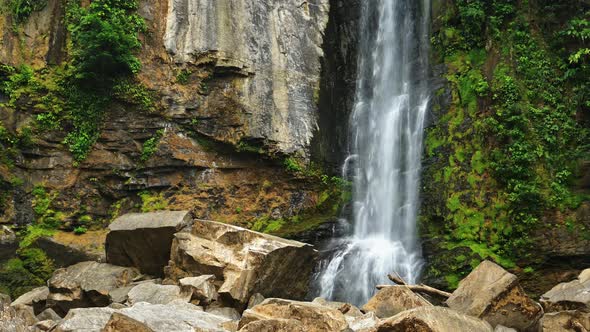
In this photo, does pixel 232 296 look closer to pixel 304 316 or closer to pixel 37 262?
pixel 304 316

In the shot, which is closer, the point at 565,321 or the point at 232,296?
the point at 565,321

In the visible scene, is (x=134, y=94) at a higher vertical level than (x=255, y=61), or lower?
lower

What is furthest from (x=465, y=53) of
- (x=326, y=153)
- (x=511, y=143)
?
(x=326, y=153)

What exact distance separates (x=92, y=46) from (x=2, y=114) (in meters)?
3.07

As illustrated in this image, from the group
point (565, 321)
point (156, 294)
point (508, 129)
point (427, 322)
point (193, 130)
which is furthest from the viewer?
point (193, 130)

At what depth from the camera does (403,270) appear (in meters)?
13.4

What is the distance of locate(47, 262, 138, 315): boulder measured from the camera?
36.7ft

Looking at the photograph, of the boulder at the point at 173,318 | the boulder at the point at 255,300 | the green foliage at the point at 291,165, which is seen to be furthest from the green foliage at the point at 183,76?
the boulder at the point at 173,318

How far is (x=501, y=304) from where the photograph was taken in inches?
291

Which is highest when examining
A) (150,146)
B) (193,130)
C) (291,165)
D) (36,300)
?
(193,130)

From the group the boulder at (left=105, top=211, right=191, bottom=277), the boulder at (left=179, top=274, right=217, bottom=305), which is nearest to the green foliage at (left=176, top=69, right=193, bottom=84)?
the boulder at (left=105, top=211, right=191, bottom=277)

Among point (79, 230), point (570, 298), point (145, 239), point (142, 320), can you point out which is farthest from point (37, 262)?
point (570, 298)

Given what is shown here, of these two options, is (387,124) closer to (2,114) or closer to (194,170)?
(194,170)

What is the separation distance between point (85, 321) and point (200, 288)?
2839 mm
